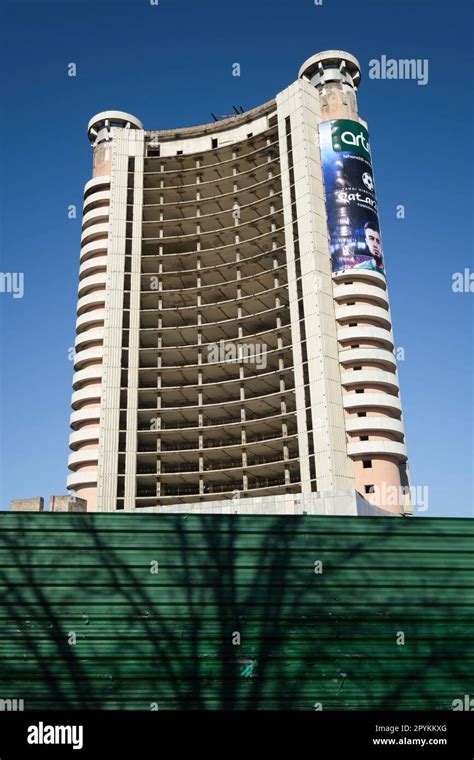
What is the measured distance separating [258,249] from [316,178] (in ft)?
36.0

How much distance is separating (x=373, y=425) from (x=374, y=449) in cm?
231

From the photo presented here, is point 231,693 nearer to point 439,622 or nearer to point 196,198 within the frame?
point 439,622

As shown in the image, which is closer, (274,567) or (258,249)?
(274,567)

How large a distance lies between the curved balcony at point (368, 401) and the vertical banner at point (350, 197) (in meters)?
13.3

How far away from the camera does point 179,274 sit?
74.1 metres

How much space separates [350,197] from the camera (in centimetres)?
6562

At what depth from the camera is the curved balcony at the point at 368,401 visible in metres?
59.2

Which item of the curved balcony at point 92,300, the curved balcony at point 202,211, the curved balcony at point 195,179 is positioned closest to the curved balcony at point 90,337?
the curved balcony at point 92,300

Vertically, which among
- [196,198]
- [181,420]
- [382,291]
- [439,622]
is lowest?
[439,622]

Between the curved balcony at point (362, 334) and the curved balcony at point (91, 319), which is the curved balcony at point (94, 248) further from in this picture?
the curved balcony at point (362, 334)

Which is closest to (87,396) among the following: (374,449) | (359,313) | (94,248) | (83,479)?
(83,479)

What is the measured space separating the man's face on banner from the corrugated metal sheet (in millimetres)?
55628

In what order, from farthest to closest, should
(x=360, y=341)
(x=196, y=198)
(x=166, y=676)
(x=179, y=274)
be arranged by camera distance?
(x=196, y=198), (x=179, y=274), (x=360, y=341), (x=166, y=676)

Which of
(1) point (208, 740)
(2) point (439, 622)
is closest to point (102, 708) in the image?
(1) point (208, 740)
